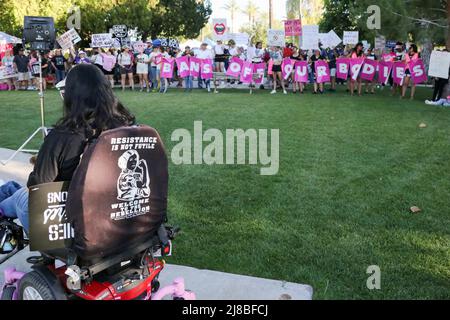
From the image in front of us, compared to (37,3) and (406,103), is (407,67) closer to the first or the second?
(406,103)

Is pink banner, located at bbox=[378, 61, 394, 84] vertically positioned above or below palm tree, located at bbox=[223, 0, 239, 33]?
below

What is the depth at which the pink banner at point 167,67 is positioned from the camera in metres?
16.6

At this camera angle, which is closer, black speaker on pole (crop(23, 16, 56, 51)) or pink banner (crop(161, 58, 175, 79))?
black speaker on pole (crop(23, 16, 56, 51))

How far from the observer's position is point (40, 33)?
7.18 meters

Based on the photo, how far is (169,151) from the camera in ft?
23.4

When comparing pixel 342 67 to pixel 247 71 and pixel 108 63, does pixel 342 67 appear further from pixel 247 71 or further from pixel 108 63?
pixel 108 63

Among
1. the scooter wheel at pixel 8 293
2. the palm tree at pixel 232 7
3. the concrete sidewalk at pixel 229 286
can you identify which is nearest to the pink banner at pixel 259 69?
the concrete sidewalk at pixel 229 286

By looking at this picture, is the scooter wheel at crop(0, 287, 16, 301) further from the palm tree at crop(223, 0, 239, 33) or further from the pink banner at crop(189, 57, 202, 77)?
the palm tree at crop(223, 0, 239, 33)

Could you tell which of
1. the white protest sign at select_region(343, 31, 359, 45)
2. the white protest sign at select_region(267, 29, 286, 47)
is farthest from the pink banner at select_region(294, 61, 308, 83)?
the white protest sign at select_region(343, 31, 359, 45)

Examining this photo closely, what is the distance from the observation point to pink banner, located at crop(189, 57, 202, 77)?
16703mm

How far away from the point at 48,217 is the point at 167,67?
14.7 m

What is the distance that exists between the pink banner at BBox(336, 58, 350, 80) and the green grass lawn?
6.19m

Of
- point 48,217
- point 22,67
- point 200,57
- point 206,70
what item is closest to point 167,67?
point 200,57

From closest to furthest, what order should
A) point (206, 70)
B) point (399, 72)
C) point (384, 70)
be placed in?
point (399, 72), point (384, 70), point (206, 70)
